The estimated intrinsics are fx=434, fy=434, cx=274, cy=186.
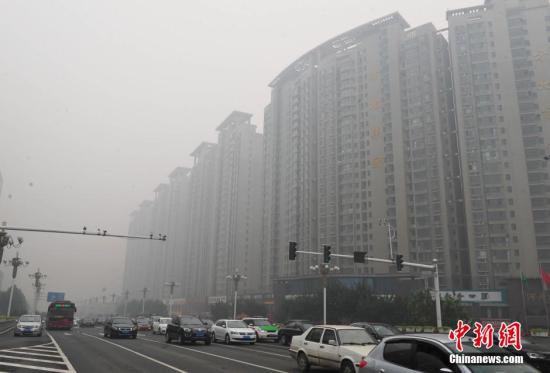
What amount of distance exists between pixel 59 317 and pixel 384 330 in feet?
127

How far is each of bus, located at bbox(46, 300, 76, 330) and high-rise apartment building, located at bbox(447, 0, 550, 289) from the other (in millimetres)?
66136

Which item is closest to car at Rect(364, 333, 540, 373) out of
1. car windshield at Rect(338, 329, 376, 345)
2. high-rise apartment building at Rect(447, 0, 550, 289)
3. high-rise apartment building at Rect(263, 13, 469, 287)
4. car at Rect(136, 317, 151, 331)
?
car windshield at Rect(338, 329, 376, 345)

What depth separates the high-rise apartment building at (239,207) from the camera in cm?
14088

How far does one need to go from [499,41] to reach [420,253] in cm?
4484

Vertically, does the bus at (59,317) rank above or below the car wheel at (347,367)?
below

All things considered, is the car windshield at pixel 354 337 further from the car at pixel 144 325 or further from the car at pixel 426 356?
the car at pixel 144 325

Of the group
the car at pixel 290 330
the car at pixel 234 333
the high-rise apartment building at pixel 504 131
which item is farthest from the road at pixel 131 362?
the high-rise apartment building at pixel 504 131

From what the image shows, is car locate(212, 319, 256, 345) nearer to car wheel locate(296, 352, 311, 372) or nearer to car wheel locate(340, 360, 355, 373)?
car wheel locate(296, 352, 311, 372)

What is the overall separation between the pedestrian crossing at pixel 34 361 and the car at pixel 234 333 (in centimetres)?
1005

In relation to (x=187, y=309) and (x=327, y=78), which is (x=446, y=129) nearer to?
(x=327, y=78)

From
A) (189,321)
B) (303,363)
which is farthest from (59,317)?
(303,363)

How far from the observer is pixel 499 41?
86.1 m

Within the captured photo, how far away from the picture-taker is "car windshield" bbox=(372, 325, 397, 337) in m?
21.5

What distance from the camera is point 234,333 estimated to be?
26406 mm
